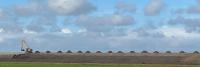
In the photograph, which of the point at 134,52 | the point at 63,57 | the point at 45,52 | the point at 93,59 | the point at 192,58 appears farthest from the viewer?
the point at 45,52

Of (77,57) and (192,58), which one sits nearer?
(192,58)

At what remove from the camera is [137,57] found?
121 meters

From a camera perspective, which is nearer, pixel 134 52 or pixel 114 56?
pixel 114 56

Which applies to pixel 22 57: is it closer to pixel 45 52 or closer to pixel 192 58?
pixel 45 52

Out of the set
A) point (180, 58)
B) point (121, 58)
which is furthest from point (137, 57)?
point (180, 58)

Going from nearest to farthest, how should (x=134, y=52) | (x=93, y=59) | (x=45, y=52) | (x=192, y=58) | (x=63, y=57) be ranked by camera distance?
1. (x=192, y=58)
2. (x=93, y=59)
3. (x=63, y=57)
4. (x=134, y=52)
5. (x=45, y=52)

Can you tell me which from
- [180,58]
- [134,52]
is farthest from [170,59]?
[134,52]

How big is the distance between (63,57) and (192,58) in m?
34.1

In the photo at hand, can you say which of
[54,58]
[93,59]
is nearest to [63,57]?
[54,58]

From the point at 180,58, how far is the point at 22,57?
4295 cm

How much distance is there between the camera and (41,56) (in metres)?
130

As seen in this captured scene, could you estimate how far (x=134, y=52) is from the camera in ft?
458

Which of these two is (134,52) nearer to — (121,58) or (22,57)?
(121,58)

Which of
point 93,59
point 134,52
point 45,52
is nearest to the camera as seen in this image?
point 93,59
